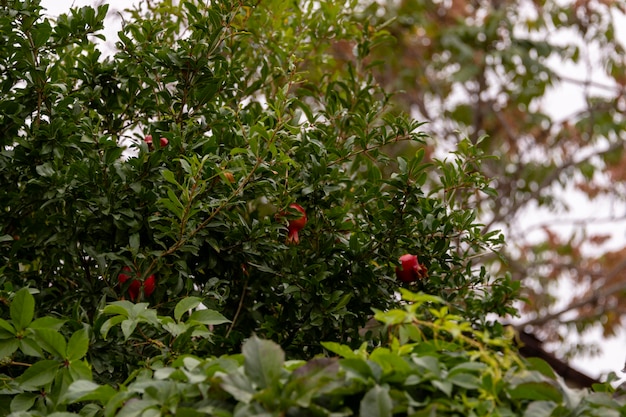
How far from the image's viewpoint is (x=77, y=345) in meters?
1.25

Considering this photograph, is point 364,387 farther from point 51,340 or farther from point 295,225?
point 295,225

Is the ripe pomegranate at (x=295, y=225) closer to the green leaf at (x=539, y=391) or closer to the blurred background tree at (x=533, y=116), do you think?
the green leaf at (x=539, y=391)

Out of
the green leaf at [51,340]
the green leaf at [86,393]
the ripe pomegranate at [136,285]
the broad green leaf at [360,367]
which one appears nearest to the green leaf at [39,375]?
the green leaf at [51,340]

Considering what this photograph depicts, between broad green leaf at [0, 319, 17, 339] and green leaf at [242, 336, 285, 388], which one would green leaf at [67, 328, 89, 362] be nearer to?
broad green leaf at [0, 319, 17, 339]

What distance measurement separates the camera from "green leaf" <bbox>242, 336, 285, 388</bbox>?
1.00 meters

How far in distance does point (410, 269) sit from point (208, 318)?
506 millimetres

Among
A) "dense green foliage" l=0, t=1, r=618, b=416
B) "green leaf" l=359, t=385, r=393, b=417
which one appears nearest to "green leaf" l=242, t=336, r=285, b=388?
"green leaf" l=359, t=385, r=393, b=417

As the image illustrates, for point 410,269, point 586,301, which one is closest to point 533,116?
point 586,301

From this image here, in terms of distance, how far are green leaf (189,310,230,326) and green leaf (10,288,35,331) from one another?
0.27 meters

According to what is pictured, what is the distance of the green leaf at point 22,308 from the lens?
4.16 ft

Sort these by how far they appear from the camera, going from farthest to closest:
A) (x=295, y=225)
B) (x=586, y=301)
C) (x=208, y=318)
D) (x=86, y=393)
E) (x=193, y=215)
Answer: (x=586, y=301) < (x=295, y=225) < (x=193, y=215) < (x=208, y=318) < (x=86, y=393)

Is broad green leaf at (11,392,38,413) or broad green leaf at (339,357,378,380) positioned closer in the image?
broad green leaf at (339,357,378,380)

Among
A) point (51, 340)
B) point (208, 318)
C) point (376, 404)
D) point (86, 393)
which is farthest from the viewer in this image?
point (208, 318)

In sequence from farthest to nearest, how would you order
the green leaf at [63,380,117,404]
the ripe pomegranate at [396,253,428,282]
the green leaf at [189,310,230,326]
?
the ripe pomegranate at [396,253,428,282]
the green leaf at [189,310,230,326]
the green leaf at [63,380,117,404]
